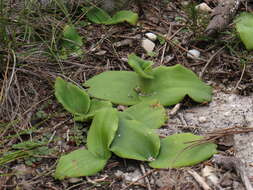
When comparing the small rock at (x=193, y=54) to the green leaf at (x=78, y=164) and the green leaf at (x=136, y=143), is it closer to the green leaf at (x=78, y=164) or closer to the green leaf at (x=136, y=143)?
the green leaf at (x=136, y=143)

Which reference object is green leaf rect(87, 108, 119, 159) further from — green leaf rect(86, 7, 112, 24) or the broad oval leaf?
green leaf rect(86, 7, 112, 24)

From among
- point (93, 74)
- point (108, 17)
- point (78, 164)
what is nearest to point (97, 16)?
point (108, 17)

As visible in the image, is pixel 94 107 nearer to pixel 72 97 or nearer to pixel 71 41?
pixel 72 97

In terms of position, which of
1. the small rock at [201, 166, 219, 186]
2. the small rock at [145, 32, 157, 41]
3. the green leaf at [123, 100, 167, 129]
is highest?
the small rock at [145, 32, 157, 41]

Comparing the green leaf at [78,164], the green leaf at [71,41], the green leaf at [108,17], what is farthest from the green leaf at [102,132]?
the green leaf at [108,17]

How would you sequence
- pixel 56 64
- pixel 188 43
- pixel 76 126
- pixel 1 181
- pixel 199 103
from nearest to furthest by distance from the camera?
pixel 1 181 → pixel 76 126 → pixel 199 103 → pixel 56 64 → pixel 188 43

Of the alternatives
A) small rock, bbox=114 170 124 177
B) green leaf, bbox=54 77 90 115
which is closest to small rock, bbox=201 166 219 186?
small rock, bbox=114 170 124 177

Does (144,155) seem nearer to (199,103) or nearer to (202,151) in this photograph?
(202,151)

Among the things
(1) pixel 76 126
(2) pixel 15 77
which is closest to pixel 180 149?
(1) pixel 76 126
